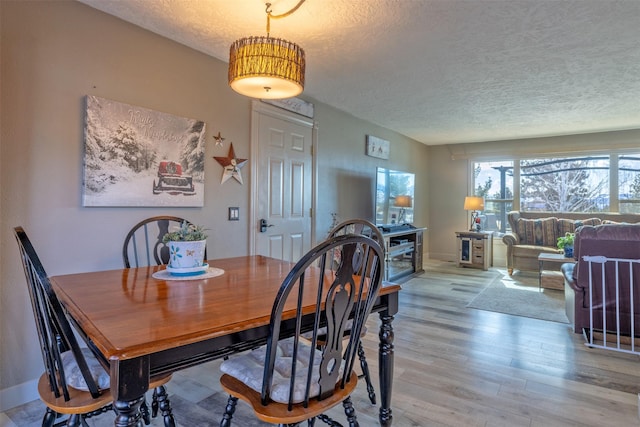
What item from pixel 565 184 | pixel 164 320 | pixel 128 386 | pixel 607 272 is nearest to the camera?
pixel 128 386

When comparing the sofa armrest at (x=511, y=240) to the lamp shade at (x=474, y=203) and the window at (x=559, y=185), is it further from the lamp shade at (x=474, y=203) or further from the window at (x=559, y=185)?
the window at (x=559, y=185)

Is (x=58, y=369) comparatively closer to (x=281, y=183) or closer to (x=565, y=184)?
(x=281, y=183)

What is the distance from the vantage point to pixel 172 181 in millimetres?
2607

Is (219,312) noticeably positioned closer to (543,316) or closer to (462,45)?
(462,45)

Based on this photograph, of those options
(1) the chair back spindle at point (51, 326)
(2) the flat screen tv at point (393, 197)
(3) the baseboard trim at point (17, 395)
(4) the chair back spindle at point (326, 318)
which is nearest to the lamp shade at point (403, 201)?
(2) the flat screen tv at point (393, 197)

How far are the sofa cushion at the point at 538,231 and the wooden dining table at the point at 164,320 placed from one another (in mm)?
5309

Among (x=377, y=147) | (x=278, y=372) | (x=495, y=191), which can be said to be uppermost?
(x=377, y=147)

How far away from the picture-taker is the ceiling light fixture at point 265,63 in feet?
5.37

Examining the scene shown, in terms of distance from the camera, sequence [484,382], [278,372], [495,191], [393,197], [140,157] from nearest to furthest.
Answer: [278,372] → [484,382] → [140,157] → [393,197] → [495,191]

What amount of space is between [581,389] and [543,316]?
153 cm

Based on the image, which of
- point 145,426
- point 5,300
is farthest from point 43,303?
point 5,300

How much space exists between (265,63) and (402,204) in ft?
13.0

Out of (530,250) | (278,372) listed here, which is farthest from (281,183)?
(530,250)

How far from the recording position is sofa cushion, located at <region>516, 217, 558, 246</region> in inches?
225
